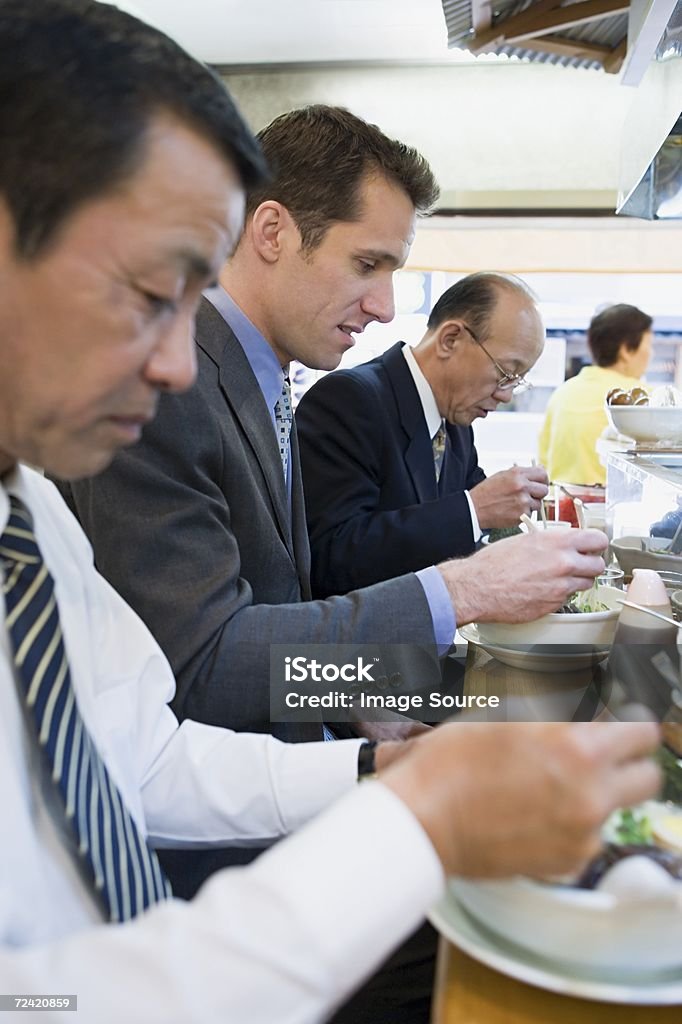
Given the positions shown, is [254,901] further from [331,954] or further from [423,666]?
[423,666]

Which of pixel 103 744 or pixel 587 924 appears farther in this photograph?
pixel 103 744

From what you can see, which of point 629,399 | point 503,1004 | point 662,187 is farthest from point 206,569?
point 629,399

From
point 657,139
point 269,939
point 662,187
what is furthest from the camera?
point 662,187

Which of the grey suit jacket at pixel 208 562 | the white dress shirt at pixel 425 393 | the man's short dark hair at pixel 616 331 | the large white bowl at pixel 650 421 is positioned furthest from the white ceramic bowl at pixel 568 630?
the man's short dark hair at pixel 616 331

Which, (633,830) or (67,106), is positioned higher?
(67,106)

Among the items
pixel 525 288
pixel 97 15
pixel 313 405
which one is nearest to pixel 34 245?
pixel 97 15

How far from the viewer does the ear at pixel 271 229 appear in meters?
1.53

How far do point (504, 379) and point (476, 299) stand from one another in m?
0.24

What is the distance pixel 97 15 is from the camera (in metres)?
0.63

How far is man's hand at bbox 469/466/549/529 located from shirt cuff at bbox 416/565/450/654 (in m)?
0.90

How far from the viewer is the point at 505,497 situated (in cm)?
215

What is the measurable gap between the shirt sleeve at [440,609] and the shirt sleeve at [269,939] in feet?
2.33

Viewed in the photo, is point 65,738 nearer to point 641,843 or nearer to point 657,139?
point 641,843

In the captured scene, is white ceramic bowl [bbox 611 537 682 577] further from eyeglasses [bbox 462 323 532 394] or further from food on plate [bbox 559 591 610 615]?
eyeglasses [bbox 462 323 532 394]
